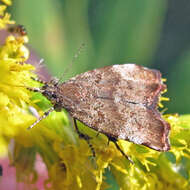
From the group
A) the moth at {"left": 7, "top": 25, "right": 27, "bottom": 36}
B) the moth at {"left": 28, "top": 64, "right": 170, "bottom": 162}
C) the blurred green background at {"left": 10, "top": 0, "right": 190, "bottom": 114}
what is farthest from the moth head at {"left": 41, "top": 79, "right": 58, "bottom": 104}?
the blurred green background at {"left": 10, "top": 0, "right": 190, "bottom": 114}

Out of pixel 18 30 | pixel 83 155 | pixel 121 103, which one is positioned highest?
pixel 18 30

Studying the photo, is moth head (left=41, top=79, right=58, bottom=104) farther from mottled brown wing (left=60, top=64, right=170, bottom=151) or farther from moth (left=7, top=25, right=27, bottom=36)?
moth (left=7, top=25, right=27, bottom=36)

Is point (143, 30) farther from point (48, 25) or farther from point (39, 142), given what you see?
point (39, 142)

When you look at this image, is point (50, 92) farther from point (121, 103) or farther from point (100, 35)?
A: point (100, 35)

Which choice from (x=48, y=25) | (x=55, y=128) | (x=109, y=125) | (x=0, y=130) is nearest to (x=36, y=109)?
(x=55, y=128)

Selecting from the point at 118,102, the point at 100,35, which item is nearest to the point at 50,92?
the point at 118,102

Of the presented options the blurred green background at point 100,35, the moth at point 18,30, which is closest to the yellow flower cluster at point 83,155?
the moth at point 18,30
